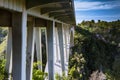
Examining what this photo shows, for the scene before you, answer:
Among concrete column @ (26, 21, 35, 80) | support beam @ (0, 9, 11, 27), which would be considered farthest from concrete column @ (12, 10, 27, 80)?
concrete column @ (26, 21, 35, 80)

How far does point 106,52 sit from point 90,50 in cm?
590

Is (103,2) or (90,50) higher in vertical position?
(103,2)

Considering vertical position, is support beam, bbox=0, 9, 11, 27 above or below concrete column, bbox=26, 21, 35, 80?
above

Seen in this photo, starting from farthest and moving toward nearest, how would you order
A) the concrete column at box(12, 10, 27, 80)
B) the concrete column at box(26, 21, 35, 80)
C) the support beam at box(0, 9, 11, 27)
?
the concrete column at box(26, 21, 35, 80)
the support beam at box(0, 9, 11, 27)
the concrete column at box(12, 10, 27, 80)

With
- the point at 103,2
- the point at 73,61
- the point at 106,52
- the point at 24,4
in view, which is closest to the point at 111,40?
the point at 106,52

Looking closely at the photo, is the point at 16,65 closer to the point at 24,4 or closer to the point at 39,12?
the point at 24,4

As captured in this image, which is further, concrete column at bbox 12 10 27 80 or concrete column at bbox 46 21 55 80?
concrete column at bbox 46 21 55 80

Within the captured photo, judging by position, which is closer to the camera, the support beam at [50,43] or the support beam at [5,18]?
the support beam at [5,18]

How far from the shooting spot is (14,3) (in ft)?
17.6

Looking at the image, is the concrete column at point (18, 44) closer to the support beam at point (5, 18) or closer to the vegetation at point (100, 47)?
the support beam at point (5, 18)

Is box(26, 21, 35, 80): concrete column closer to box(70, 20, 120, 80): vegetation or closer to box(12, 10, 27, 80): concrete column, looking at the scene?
box(12, 10, 27, 80): concrete column

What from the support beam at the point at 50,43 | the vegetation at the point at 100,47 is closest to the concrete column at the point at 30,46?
the support beam at the point at 50,43

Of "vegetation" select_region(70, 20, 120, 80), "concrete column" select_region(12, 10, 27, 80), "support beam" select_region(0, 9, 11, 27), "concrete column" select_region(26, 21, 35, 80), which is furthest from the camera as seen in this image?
"vegetation" select_region(70, 20, 120, 80)

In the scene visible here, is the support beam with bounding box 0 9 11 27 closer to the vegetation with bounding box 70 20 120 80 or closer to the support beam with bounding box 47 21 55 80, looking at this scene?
the support beam with bounding box 47 21 55 80
